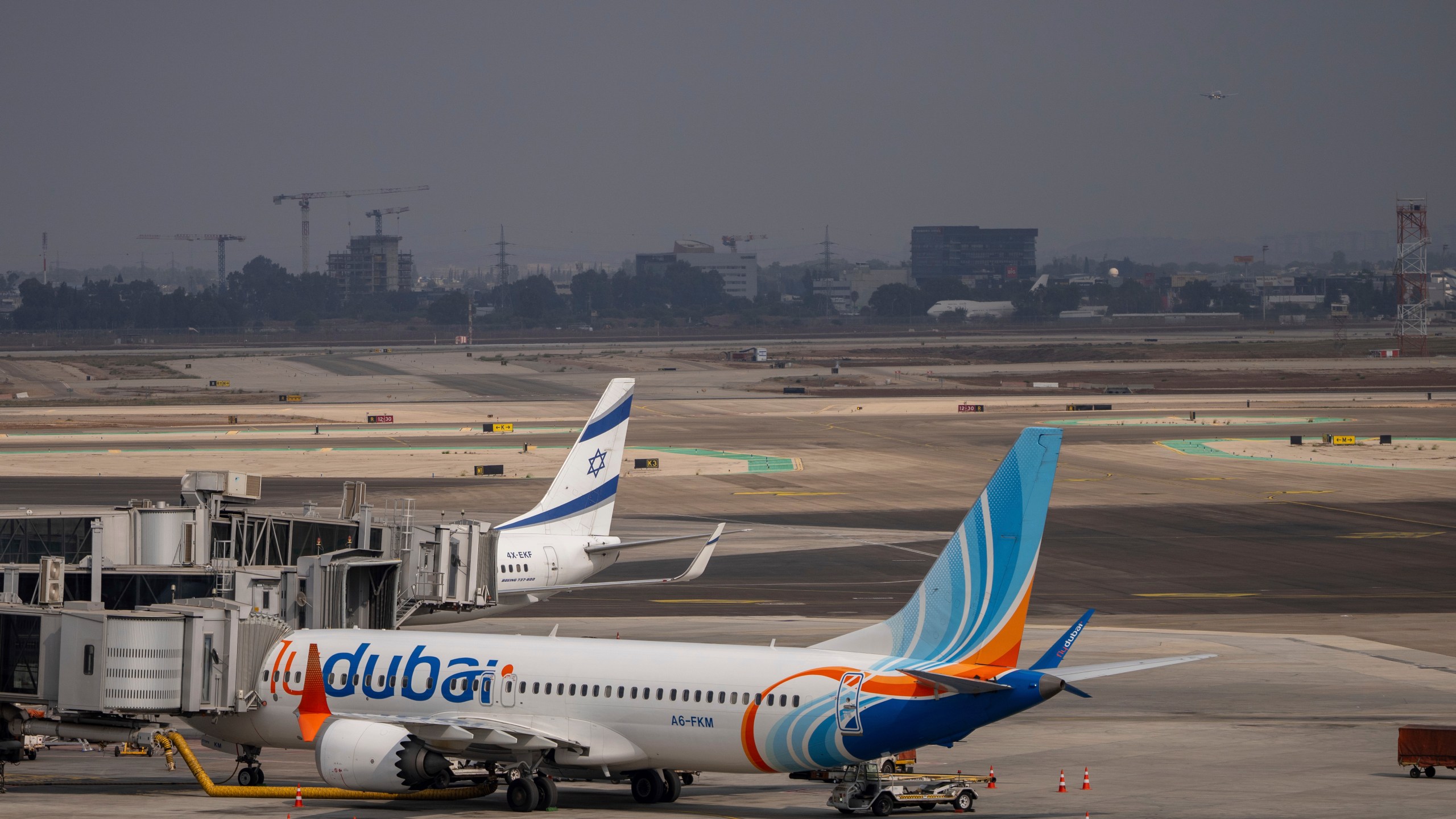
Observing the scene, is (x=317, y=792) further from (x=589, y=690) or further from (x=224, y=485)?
(x=224, y=485)

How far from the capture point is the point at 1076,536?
77.8 meters

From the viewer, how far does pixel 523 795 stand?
30.5 m

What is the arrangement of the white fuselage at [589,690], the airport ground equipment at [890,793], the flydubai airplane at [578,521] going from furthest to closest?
the flydubai airplane at [578,521], the airport ground equipment at [890,793], the white fuselage at [589,690]

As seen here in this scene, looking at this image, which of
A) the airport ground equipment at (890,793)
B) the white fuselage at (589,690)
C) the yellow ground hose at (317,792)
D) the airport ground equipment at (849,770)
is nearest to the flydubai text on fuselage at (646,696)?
the white fuselage at (589,690)

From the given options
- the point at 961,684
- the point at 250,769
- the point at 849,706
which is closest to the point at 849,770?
the point at 849,706

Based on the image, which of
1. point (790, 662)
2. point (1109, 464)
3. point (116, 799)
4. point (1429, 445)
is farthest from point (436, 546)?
point (1429, 445)

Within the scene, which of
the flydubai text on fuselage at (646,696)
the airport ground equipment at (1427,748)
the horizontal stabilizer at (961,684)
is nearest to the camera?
the horizontal stabilizer at (961,684)

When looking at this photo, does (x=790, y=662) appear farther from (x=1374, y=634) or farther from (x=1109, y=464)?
(x=1109, y=464)

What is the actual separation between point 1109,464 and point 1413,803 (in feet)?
259

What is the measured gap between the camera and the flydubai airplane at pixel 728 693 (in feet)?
93.7

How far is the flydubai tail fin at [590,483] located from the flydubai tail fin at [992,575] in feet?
61.6

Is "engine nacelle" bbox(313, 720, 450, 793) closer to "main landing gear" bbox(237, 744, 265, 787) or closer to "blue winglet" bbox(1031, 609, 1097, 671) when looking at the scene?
"main landing gear" bbox(237, 744, 265, 787)

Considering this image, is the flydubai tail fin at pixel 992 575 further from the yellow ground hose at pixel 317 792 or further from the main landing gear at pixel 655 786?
the yellow ground hose at pixel 317 792

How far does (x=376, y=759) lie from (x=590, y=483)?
1821 cm
